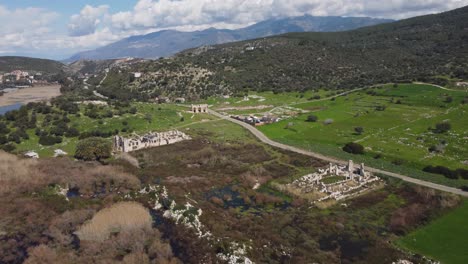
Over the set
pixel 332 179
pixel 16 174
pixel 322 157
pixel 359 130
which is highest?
pixel 16 174

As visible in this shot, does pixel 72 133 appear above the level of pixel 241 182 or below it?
Result: above

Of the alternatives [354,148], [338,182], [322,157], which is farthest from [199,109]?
[338,182]

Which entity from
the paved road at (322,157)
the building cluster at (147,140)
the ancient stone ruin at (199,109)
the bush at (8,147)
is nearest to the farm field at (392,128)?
the paved road at (322,157)

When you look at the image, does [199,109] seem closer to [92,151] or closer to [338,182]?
[92,151]

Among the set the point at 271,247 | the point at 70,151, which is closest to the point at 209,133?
the point at 70,151

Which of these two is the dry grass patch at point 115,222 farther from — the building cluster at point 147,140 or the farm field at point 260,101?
the farm field at point 260,101

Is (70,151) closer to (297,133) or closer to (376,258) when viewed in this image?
(297,133)

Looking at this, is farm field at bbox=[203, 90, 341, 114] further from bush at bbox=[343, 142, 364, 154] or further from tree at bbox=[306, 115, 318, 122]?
bush at bbox=[343, 142, 364, 154]
